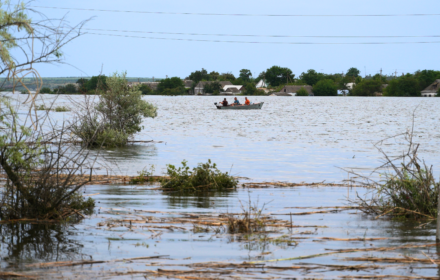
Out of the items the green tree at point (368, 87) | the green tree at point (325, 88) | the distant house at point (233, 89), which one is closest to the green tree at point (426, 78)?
the green tree at point (368, 87)

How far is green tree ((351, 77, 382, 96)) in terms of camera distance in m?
175

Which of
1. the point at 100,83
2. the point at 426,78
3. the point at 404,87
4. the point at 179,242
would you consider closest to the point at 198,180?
the point at 179,242

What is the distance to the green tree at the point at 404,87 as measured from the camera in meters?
161

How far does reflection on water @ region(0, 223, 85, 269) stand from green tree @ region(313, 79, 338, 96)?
193392mm

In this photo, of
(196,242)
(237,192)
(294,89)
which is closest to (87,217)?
(196,242)

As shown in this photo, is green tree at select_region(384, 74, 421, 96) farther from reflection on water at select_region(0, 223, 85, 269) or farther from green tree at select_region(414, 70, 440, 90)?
reflection on water at select_region(0, 223, 85, 269)

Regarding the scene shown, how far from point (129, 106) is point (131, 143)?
7.78ft

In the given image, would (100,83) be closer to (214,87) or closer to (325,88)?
(214,87)

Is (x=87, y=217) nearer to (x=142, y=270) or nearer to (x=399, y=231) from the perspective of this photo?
(x=142, y=270)

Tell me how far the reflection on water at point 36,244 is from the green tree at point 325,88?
634 ft

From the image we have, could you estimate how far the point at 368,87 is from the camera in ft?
582

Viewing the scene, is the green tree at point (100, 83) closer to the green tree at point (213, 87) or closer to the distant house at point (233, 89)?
the distant house at point (233, 89)

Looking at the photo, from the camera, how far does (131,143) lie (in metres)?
28.3

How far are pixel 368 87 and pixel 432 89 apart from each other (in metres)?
26.0
